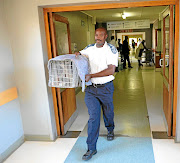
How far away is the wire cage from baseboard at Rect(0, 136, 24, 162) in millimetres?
1262

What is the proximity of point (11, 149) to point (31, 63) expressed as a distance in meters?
1.34

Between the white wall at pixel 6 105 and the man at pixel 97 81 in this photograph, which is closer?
the man at pixel 97 81

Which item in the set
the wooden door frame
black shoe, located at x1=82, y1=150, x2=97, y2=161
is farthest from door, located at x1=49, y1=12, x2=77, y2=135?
black shoe, located at x1=82, y1=150, x2=97, y2=161

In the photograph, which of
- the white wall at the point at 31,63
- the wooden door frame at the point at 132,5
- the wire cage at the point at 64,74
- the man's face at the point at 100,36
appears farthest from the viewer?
the white wall at the point at 31,63

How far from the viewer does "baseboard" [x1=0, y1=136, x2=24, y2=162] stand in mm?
2820

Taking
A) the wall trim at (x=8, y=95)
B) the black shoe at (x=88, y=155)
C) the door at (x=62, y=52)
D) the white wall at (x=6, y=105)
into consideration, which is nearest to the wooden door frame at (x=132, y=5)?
the door at (x=62, y=52)

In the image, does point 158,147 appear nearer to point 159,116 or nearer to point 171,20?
point 159,116

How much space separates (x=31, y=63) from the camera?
121 inches

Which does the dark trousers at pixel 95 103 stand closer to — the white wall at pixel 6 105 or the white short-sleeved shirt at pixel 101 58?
the white short-sleeved shirt at pixel 101 58

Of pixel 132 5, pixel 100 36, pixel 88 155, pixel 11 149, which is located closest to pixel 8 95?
pixel 11 149

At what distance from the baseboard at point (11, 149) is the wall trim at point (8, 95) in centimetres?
70

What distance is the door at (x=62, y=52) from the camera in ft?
10.4

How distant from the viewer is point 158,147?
291cm

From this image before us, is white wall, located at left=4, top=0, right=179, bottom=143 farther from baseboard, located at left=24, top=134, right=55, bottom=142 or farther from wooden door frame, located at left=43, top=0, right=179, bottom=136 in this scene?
wooden door frame, located at left=43, top=0, right=179, bottom=136
